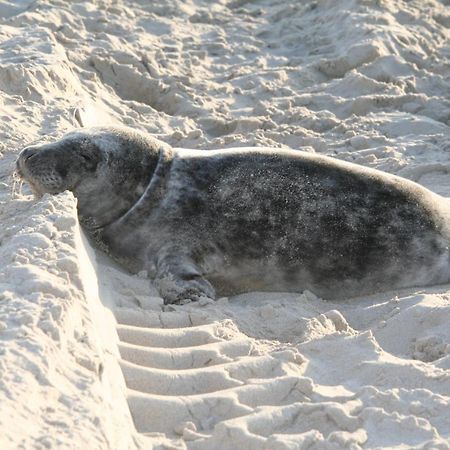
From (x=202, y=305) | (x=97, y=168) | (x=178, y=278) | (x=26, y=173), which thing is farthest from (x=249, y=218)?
(x=26, y=173)

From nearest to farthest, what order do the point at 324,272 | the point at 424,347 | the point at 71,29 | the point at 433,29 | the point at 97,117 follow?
the point at 424,347, the point at 324,272, the point at 97,117, the point at 71,29, the point at 433,29

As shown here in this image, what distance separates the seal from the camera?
Answer: 12.0 ft

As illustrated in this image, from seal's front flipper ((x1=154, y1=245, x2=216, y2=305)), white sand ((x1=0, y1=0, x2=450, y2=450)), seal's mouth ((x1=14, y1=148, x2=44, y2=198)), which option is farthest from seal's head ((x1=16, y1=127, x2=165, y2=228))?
seal's front flipper ((x1=154, y1=245, x2=216, y2=305))

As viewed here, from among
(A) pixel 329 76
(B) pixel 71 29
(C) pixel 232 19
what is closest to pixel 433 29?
(A) pixel 329 76

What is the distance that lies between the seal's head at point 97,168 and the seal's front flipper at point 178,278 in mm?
323

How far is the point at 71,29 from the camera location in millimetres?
6410

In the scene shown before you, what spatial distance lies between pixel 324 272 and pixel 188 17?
446 cm

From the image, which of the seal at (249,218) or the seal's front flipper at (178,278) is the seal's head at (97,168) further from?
the seal's front flipper at (178,278)

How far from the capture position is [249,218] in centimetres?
372

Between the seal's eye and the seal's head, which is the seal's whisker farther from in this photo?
the seal's eye

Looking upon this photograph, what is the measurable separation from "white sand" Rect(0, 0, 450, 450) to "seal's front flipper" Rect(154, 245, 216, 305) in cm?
7

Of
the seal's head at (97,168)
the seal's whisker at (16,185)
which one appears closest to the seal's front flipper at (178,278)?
the seal's head at (97,168)

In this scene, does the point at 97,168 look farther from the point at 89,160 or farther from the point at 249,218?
the point at 249,218

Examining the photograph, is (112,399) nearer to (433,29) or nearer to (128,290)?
(128,290)
